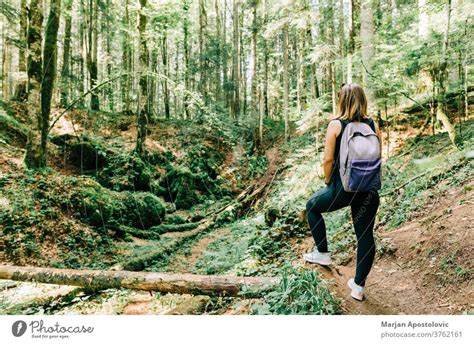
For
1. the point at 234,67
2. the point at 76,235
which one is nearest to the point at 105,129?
the point at 234,67

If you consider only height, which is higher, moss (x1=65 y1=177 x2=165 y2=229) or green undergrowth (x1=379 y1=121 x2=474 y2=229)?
green undergrowth (x1=379 y1=121 x2=474 y2=229)

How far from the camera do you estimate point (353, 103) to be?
8.25ft

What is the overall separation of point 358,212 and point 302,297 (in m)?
0.78

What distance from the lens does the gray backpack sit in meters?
2.38

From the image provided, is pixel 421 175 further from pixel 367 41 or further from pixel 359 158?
pixel 359 158

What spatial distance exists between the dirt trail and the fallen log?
0.61 metres

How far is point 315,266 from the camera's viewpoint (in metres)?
2.78

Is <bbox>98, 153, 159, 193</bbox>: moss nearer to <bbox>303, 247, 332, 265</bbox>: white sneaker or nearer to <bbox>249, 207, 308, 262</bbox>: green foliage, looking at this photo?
<bbox>249, 207, 308, 262</bbox>: green foliage

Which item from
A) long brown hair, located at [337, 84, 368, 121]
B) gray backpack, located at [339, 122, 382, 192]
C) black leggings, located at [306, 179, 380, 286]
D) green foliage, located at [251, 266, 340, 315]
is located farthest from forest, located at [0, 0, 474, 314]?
long brown hair, located at [337, 84, 368, 121]

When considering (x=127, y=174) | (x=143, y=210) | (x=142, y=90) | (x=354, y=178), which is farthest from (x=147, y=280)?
(x=142, y=90)

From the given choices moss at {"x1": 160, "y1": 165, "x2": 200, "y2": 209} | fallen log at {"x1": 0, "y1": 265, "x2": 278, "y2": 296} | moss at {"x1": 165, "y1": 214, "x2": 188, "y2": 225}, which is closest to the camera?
fallen log at {"x1": 0, "y1": 265, "x2": 278, "y2": 296}

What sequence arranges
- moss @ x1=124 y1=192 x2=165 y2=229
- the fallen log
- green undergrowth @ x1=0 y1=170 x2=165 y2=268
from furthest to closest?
moss @ x1=124 y1=192 x2=165 y2=229 → green undergrowth @ x1=0 y1=170 x2=165 y2=268 → the fallen log
